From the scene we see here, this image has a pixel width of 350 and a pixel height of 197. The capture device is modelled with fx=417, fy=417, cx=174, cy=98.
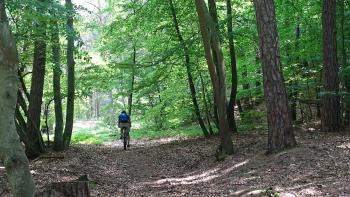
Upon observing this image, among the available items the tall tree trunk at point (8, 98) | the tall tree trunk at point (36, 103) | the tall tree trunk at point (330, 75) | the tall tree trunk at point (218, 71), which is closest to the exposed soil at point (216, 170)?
the tall tree trunk at point (218, 71)

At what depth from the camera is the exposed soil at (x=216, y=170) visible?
7.64 metres

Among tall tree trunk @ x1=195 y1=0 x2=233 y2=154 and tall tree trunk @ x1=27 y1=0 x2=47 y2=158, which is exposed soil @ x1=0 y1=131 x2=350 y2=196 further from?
tall tree trunk @ x1=27 y1=0 x2=47 y2=158

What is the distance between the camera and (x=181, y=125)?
27.3m

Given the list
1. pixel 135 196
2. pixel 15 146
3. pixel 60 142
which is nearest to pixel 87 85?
pixel 60 142

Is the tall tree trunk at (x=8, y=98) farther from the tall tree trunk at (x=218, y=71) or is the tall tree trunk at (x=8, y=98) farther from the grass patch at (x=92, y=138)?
the grass patch at (x=92, y=138)

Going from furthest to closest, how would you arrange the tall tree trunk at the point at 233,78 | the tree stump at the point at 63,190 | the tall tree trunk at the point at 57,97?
the tall tree trunk at the point at 233,78 < the tall tree trunk at the point at 57,97 < the tree stump at the point at 63,190

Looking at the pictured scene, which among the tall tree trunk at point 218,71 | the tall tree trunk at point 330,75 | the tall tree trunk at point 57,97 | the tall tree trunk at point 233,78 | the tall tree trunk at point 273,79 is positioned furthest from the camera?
the tall tree trunk at point 233,78

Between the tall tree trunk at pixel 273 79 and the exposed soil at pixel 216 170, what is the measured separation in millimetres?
464

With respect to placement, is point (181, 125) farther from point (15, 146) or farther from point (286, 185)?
point (15, 146)

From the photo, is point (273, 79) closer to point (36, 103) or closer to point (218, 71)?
point (218, 71)

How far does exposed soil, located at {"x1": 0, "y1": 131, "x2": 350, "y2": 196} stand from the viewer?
764cm

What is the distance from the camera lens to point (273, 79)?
9859 millimetres

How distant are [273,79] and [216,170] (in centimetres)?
284

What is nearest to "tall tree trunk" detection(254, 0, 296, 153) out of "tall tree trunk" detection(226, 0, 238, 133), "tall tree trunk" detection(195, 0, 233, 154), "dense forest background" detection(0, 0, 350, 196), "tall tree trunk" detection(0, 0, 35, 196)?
"dense forest background" detection(0, 0, 350, 196)
